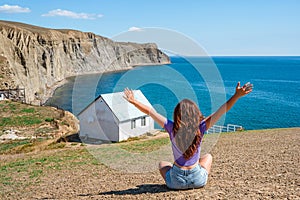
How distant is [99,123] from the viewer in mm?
33719

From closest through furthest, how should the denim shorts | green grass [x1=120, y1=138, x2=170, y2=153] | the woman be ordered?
the woman
the denim shorts
green grass [x1=120, y1=138, x2=170, y2=153]

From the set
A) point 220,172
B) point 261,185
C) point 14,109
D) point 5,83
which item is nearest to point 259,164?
point 220,172

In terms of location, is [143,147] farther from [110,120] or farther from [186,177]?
[110,120]

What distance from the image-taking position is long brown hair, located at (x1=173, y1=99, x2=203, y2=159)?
18.8 ft

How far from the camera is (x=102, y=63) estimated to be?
16888 cm

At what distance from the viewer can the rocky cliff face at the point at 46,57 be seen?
68.8m

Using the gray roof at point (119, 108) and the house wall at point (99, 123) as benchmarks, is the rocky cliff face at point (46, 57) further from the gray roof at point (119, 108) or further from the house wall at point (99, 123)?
the house wall at point (99, 123)

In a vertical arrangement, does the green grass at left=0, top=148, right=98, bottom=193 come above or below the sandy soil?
below

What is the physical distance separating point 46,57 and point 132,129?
74800mm

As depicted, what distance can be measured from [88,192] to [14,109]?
120ft

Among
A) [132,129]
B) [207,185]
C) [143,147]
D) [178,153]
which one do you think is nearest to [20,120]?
[132,129]

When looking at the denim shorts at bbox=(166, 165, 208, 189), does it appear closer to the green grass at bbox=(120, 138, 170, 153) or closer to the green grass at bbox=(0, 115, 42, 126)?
the green grass at bbox=(120, 138, 170, 153)

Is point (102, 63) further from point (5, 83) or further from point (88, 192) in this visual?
point (88, 192)

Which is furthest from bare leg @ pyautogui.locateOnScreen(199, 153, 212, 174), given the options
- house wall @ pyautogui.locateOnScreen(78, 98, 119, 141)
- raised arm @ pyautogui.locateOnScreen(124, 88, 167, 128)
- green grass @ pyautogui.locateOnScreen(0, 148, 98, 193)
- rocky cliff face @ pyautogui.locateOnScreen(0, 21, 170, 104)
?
rocky cliff face @ pyautogui.locateOnScreen(0, 21, 170, 104)
